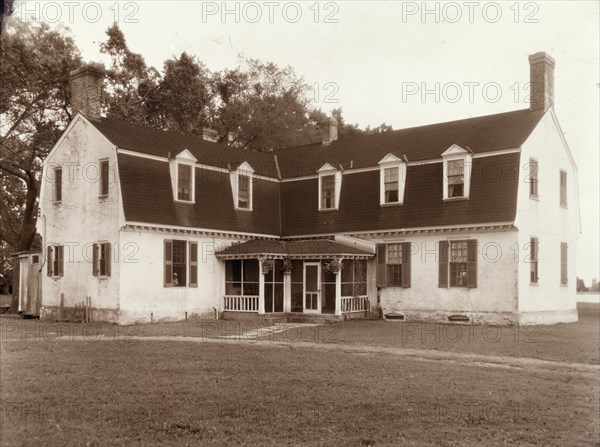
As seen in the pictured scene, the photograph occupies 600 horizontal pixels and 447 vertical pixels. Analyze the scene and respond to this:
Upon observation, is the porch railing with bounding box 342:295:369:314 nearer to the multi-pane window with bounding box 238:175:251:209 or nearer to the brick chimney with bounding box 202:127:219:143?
the multi-pane window with bounding box 238:175:251:209

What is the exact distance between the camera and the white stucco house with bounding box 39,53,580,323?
23.7m

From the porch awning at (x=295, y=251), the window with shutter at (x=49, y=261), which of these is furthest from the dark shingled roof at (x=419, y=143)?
the window with shutter at (x=49, y=261)

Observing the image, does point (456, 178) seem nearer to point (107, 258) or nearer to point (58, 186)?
point (107, 258)

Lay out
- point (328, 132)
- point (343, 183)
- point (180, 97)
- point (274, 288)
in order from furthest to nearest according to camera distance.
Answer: point (180, 97) → point (328, 132) → point (343, 183) → point (274, 288)

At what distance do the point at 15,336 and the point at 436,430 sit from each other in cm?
1477

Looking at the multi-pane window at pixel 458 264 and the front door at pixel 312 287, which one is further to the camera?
the front door at pixel 312 287

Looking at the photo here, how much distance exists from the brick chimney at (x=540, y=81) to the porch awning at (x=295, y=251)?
9.16m

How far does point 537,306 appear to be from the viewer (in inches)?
968

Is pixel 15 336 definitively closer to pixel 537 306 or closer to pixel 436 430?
pixel 436 430

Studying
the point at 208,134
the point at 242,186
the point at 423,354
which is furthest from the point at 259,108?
the point at 423,354

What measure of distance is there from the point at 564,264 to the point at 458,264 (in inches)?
228

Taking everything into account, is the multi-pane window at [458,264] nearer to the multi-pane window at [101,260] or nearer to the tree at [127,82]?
the multi-pane window at [101,260]

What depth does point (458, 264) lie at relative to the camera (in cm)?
2459

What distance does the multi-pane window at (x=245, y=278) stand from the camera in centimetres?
2717
